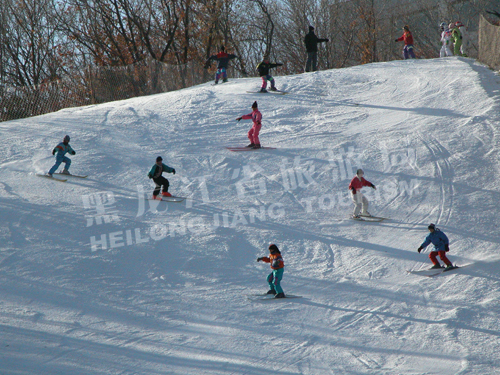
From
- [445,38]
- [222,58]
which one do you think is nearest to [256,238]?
[222,58]

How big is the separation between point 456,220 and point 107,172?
31.4 ft

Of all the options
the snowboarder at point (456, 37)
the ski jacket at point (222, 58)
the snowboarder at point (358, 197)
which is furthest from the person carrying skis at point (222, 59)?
the snowboarder at point (358, 197)

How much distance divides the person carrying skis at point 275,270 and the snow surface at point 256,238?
0.99ft

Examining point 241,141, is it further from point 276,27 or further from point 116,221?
point 276,27

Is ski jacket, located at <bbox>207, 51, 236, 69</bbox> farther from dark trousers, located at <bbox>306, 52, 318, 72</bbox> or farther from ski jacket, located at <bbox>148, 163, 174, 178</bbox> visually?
ski jacket, located at <bbox>148, 163, 174, 178</bbox>

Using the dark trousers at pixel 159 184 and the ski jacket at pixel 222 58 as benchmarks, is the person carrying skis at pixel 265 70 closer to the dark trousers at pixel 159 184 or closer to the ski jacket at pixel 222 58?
the ski jacket at pixel 222 58

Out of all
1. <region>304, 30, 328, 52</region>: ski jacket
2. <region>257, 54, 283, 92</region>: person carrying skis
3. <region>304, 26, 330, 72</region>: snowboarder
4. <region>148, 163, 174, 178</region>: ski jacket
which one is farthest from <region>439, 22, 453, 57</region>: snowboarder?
<region>148, 163, 174, 178</region>: ski jacket

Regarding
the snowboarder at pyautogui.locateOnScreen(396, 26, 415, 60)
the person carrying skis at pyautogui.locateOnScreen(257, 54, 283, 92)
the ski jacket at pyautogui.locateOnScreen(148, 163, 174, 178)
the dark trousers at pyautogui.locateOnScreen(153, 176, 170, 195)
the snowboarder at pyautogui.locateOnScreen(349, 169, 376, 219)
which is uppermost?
the snowboarder at pyautogui.locateOnScreen(396, 26, 415, 60)

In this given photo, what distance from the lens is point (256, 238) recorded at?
→ 11.1m

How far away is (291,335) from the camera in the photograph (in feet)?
25.5

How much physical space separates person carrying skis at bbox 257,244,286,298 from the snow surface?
303 millimetres

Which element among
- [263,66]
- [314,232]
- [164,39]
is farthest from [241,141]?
[164,39]

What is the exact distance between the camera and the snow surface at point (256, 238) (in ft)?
24.3

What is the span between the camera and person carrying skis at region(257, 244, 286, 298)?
8.59 metres
